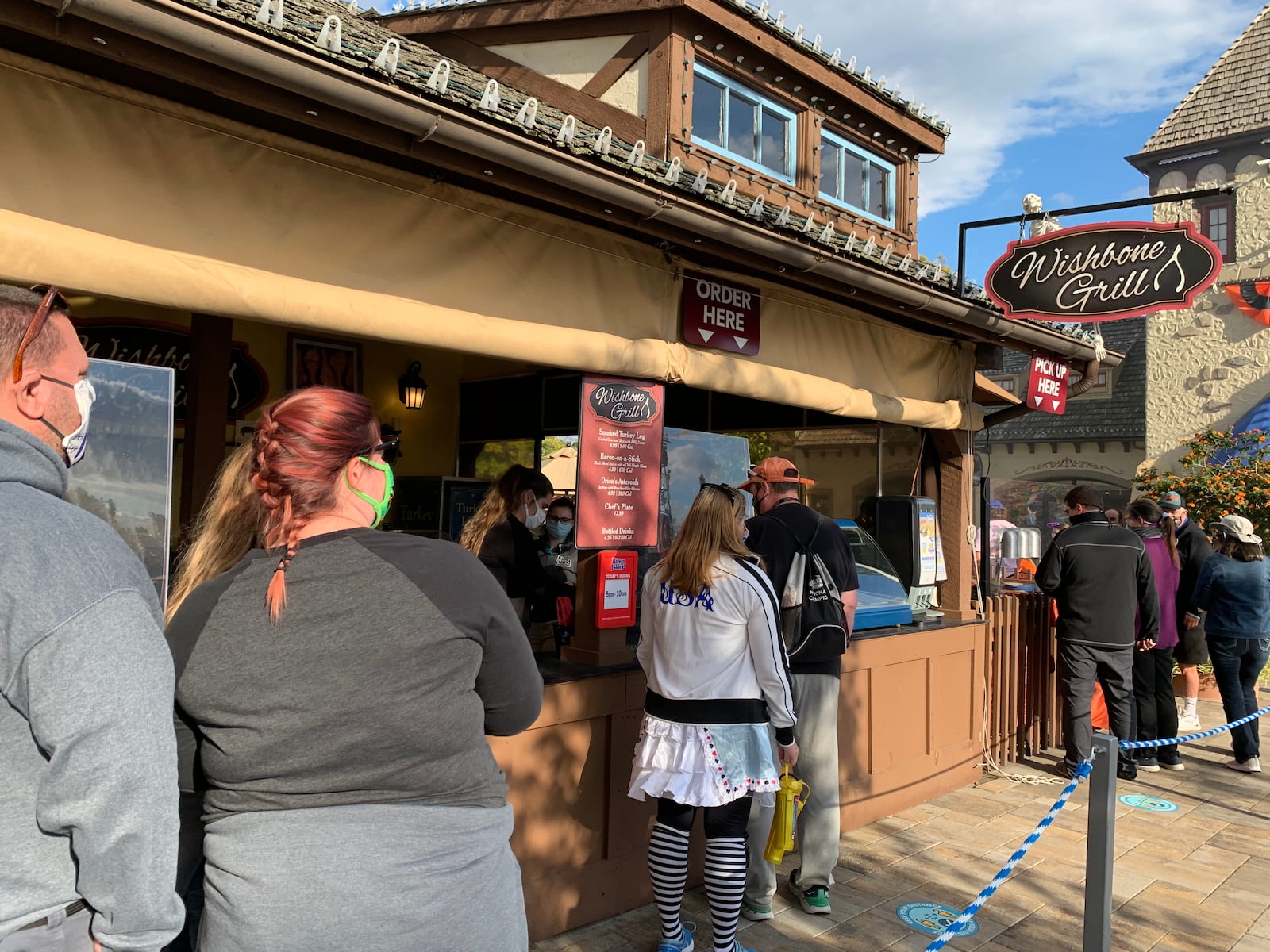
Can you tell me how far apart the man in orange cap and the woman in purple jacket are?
3.84m

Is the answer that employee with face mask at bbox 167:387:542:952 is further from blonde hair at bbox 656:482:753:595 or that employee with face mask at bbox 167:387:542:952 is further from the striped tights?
the striped tights

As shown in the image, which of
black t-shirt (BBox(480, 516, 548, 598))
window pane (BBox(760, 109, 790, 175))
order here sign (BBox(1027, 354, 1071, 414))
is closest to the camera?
black t-shirt (BBox(480, 516, 548, 598))

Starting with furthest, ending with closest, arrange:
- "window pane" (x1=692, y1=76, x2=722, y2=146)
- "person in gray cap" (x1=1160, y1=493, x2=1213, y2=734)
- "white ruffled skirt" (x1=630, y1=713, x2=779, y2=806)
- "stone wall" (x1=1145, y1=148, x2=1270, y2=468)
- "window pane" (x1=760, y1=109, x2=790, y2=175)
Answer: "stone wall" (x1=1145, y1=148, x2=1270, y2=468)
"window pane" (x1=760, y1=109, x2=790, y2=175)
"window pane" (x1=692, y1=76, x2=722, y2=146)
"person in gray cap" (x1=1160, y1=493, x2=1213, y2=734)
"white ruffled skirt" (x1=630, y1=713, x2=779, y2=806)

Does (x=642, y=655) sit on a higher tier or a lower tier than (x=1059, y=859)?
higher

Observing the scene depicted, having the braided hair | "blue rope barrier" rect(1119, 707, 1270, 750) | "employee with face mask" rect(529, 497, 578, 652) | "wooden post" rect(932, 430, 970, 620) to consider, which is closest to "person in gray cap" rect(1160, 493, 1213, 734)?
"blue rope barrier" rect(1119, 707, 1270, 750)

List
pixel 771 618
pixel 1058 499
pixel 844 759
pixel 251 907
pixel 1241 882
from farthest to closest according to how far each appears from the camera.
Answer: pixel 1058 499, pixel 844 759, pixel 1241 882, pixel 771 618, pixel 251 907

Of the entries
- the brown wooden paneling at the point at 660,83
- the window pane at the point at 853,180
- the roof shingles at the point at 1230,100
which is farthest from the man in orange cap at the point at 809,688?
the roof shingles at the point at 1230,100

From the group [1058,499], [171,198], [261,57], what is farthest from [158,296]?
[1058,499]

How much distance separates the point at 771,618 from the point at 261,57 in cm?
251

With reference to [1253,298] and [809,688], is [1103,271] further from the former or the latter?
[1253,298]

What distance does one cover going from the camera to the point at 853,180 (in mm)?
10422

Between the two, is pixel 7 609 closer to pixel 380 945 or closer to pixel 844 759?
pixel 380 945

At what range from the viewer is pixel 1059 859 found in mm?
5086

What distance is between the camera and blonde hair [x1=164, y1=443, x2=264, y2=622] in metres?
1.84
